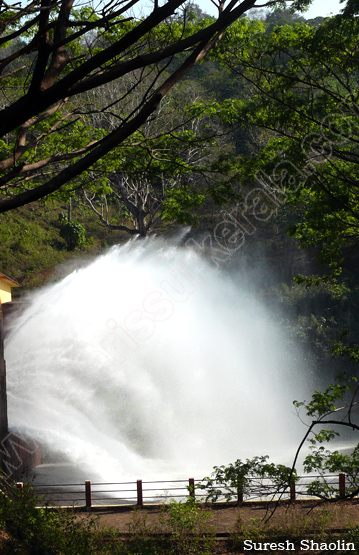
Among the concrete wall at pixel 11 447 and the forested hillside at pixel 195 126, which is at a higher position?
the forested hillside at pixel 195 126

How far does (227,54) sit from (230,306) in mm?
19955

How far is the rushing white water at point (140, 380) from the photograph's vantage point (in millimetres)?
15344

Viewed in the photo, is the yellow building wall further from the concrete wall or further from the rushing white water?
Result: the rushing white water

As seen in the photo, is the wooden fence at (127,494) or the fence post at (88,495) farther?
Answer: the wooden fence at (127,494)

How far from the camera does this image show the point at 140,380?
18641 millimetres

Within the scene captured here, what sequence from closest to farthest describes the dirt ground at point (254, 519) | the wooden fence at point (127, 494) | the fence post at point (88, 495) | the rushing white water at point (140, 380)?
the dirt ground at point (254, 519) < the fence post at point (88, 495) < the wooden fence at point (127, 494) < the rushing white water at point (140, 380)

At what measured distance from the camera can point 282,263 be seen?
31.3 m

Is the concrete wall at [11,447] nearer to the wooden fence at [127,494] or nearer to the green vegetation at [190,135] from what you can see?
the wooden fence at [127,494]

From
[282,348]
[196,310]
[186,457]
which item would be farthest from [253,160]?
[282,348]

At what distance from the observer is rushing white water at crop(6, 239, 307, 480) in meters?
15.3

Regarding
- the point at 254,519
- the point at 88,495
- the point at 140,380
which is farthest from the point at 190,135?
the point at 140,380

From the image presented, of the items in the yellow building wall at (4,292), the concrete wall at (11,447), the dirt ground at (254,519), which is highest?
the yellow building wall at (4,292)

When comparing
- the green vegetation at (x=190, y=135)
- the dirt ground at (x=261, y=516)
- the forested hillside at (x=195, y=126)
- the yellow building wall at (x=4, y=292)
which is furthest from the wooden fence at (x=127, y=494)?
the yellow building wall at (x=4, y=292)

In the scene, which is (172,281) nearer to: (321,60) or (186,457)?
(186,457)
